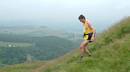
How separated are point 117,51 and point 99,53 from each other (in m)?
0.90

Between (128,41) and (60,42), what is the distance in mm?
154649

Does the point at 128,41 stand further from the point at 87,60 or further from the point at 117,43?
the point at 87,60

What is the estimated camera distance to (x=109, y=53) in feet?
57.9

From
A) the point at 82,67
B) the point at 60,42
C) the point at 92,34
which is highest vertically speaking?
the point at 92,34

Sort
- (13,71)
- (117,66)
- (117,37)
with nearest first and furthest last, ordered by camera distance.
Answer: (117,66)
(117,37)
(13,71)

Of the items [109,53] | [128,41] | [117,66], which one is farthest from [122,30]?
[117,66]

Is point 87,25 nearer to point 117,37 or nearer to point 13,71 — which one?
point 117,37

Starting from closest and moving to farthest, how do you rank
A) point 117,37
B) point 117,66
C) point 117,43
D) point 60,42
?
point 117,66
point 117,43
point 117,37
point 60,42

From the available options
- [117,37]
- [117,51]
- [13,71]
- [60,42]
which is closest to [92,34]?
[117,51]

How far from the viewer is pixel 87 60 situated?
1712 cm

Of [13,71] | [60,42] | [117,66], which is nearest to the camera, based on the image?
[117,66]

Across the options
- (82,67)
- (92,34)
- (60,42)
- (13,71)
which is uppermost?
(92,34)

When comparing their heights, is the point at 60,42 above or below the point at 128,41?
below

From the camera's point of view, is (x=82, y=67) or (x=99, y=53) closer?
(x=82, y=67)
